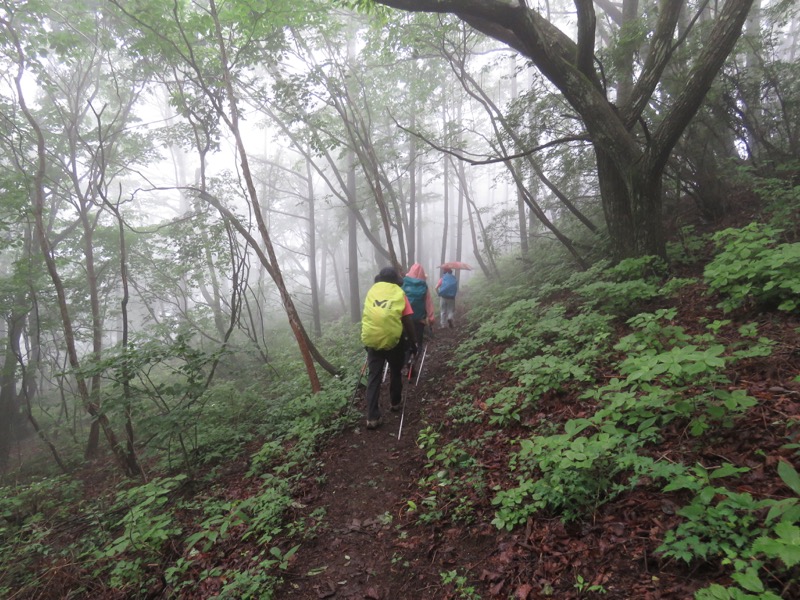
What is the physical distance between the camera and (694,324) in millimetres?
4453

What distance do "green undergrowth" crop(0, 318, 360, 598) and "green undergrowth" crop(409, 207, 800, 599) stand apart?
5.11 feet

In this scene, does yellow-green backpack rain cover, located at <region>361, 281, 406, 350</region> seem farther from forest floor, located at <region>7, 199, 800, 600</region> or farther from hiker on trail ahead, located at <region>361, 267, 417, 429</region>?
forest floor, located at <region>7, 199, 800, 600</region>

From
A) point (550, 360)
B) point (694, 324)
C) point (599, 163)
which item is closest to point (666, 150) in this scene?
point (599, 163)

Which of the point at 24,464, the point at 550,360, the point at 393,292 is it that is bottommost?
the point at 24,464

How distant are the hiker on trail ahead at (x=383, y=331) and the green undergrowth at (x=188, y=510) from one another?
2.78ft

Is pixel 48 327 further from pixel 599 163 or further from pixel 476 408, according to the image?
pixel 599 163

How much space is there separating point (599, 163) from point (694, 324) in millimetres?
3073

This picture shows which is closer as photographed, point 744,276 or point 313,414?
point 744,276

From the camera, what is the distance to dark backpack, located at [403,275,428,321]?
7.20m

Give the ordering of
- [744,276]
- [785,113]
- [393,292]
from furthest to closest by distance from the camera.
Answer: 1. [785,113]
2. [393,292]
3. [744,276]

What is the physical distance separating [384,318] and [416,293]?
6.80 feet

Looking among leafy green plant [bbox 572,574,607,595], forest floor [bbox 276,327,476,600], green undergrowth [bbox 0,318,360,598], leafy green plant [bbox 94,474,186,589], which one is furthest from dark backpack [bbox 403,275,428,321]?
leafy green plant [bbox 572,574,607,595]

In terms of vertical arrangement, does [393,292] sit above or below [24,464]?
above

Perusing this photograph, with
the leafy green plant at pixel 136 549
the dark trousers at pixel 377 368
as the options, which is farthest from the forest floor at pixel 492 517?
the dark trousers at pixel 377 368
